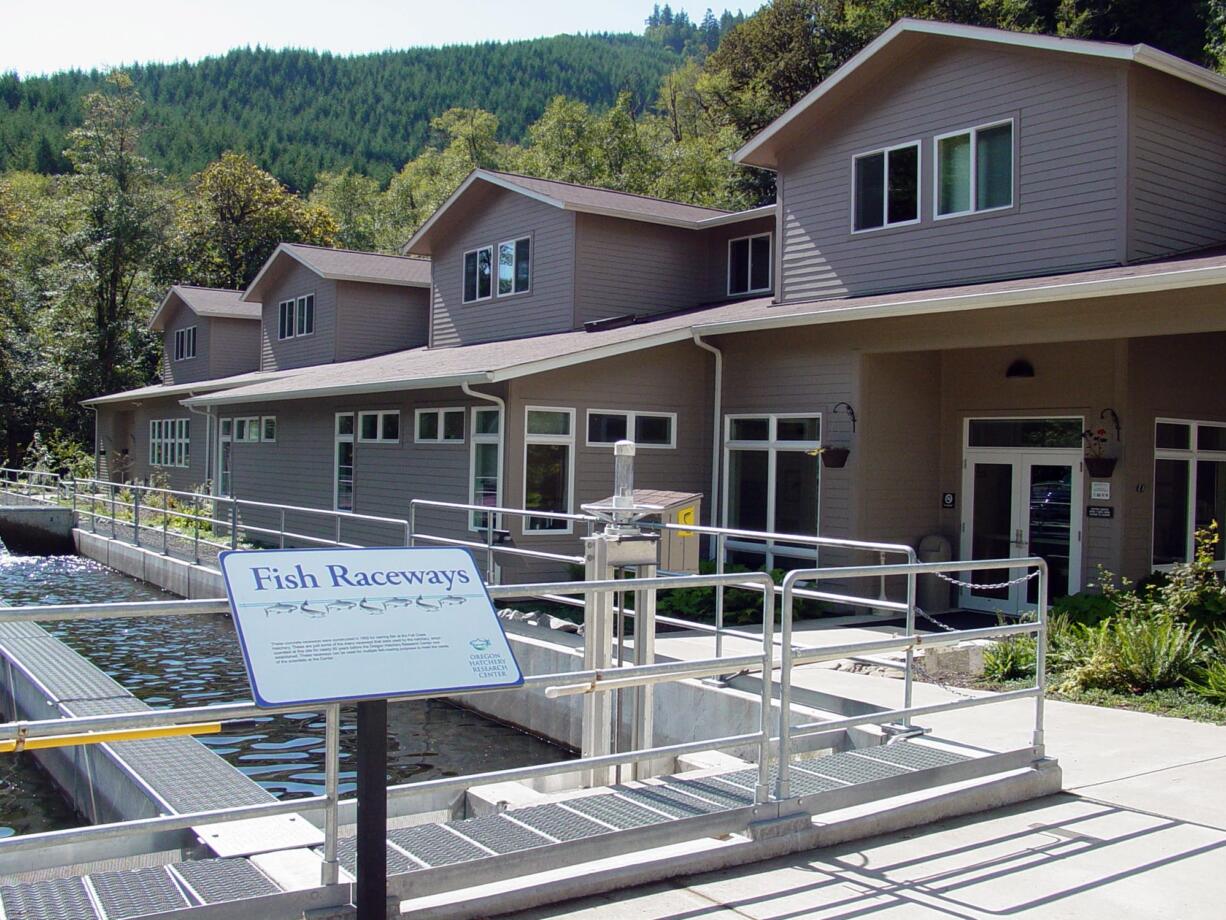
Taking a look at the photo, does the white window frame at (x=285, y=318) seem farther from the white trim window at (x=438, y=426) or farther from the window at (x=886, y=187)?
the window at (x=886, y=187)

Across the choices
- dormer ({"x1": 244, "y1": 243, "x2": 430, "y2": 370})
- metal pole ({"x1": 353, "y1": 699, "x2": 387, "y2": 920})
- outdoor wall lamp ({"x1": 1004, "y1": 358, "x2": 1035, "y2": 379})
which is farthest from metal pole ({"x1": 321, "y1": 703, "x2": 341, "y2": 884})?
dormer ({"x1": 244, "y1": 243, "x2": 430, "y2": 370})

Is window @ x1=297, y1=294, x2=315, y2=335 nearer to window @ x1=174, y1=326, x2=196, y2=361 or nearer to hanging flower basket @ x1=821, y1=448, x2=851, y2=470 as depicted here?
window @ x1=174, y1=326, x2=196, y2=361

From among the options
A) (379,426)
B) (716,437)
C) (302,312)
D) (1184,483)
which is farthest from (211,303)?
(1184,483)

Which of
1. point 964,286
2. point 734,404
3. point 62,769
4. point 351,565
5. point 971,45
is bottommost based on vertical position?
point 62,769

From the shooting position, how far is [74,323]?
143ft

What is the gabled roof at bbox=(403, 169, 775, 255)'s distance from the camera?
20.2 metres

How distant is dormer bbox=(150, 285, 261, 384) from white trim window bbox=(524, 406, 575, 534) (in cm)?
1984

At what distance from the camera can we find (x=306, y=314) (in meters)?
29.2

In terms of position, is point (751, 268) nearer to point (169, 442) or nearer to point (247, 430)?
point (247, 430)

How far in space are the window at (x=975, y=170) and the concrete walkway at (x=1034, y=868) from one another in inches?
340

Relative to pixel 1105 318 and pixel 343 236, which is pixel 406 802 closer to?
pixel 1105 318

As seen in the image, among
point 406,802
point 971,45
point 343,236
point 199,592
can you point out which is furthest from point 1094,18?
point 343,236

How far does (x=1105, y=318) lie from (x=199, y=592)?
13.3 meters

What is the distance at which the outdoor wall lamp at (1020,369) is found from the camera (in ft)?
46.1
